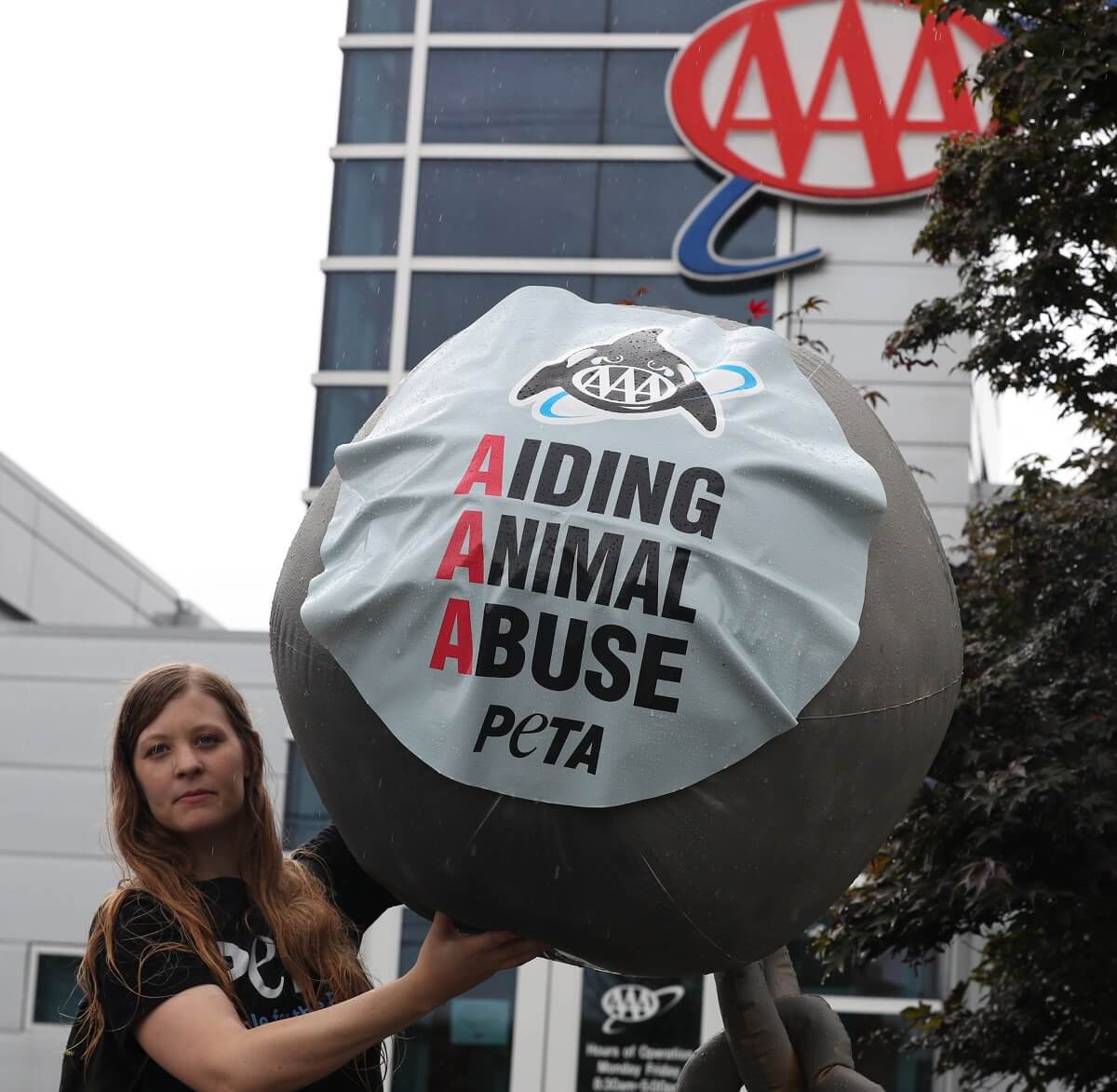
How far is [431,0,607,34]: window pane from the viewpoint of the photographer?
2272 centimetres

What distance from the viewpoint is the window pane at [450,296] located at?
2156 centimetres

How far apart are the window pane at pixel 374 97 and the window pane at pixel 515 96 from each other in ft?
1.23

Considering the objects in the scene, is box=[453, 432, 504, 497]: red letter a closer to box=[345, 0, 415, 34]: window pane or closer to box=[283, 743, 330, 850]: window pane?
box=[283, 743, 330, 850]: window pane

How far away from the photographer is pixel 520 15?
22859 millimetres

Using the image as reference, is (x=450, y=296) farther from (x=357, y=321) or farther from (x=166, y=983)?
(x=166, y=983)

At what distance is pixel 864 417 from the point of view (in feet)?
11.6

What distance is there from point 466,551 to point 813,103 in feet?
64.6

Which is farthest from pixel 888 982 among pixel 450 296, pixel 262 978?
pixel 262 978

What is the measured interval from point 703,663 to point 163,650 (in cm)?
2163

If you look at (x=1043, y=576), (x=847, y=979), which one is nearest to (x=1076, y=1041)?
(x=1043, y=576)

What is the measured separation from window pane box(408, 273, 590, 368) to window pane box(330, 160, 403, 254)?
2.56 ft

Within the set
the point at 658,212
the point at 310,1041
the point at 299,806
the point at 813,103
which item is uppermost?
the point at 813,103

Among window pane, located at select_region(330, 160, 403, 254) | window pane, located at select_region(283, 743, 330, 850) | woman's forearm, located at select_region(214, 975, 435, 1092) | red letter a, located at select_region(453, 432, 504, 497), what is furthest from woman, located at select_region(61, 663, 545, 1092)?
window pane, located at select_region(330, 160, 403, 254)

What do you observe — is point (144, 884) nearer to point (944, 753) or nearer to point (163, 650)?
point (944, 753)
